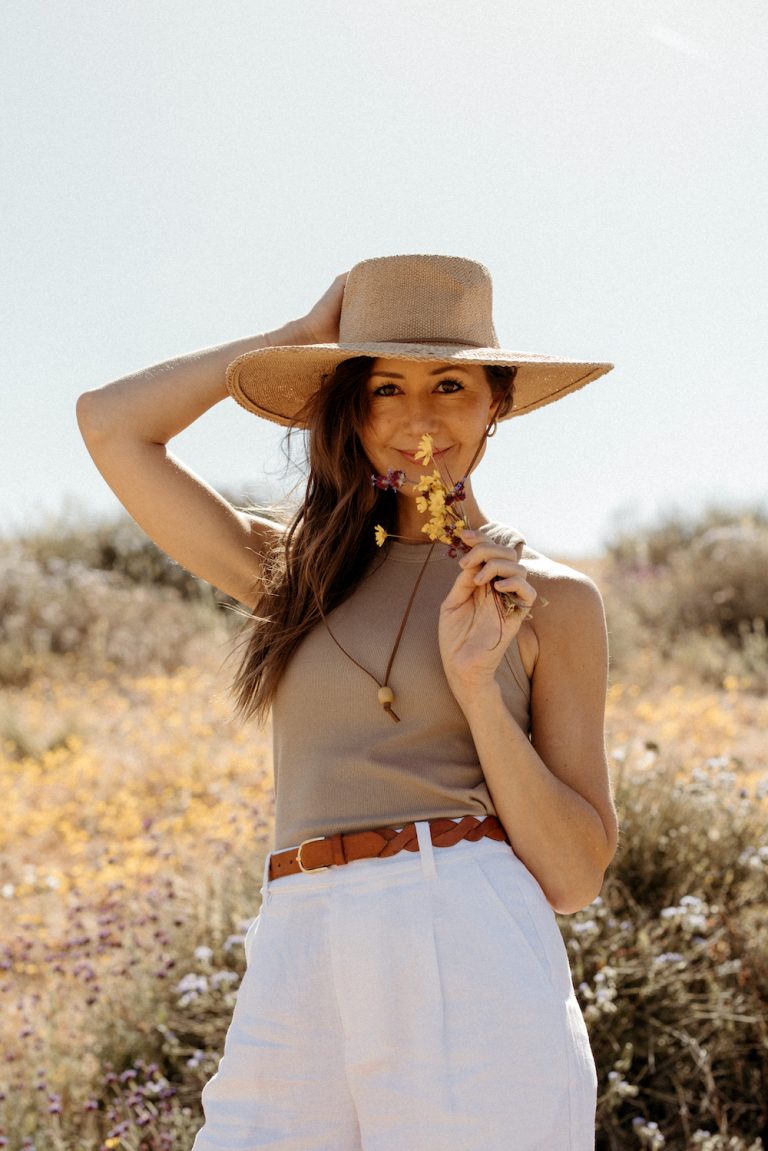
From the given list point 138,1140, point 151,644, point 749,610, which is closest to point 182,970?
point 138,1140

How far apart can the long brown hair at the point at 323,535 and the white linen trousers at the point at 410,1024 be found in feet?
1.55

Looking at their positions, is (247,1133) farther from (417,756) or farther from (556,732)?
(556,732)

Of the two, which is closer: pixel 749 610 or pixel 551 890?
pixel 551 890

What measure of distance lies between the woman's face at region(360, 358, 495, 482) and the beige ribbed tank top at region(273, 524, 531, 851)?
0.26 metres

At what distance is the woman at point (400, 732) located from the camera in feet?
5.78

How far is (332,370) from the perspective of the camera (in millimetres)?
2426

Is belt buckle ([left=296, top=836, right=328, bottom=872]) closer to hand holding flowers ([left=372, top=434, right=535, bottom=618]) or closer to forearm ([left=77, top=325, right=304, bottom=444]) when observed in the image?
hand holding flowers ([left=372, top=434, right=535, bottom=618])

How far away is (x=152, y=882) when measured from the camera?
5.36 meters

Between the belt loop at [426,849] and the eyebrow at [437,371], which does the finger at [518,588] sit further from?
the eyebrow at [437,371]

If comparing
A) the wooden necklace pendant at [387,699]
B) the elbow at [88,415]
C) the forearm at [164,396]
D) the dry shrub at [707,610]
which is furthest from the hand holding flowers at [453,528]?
the dry shrub at [707,610]

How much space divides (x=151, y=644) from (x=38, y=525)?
3.84 m

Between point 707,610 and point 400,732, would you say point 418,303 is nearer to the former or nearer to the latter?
point 400,732

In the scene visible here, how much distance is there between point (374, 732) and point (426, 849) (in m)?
0.24

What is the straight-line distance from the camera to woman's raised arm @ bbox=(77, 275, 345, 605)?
236 cm
